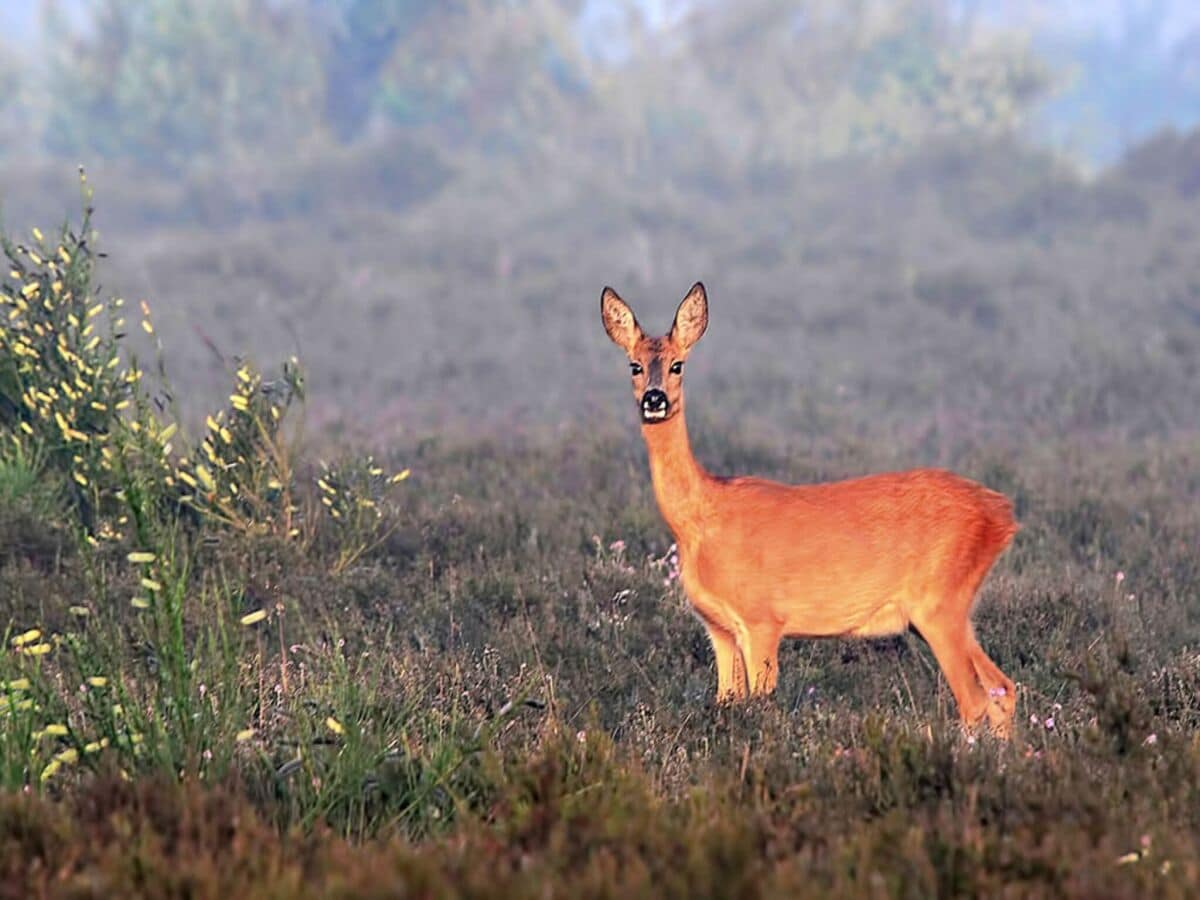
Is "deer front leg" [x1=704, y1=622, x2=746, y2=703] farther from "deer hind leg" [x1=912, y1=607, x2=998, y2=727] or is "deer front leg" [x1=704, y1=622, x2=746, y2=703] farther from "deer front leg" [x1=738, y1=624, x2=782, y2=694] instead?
"deer hind leg" [x1=912, y1=607, x2=998, y2=727]

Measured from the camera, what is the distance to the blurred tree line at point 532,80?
4272 centimetres

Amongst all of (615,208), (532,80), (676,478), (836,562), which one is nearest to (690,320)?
(676,478)

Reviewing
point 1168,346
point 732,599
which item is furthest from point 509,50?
point 732,599

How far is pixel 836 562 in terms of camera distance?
6.55m

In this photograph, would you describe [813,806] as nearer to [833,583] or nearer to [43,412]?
[833,583]

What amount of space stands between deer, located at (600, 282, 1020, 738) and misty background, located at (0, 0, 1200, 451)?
3071 mm

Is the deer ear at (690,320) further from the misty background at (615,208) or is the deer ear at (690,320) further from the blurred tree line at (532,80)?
the blurred tree line at (532,80)

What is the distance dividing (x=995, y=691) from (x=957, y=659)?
0.72 feet

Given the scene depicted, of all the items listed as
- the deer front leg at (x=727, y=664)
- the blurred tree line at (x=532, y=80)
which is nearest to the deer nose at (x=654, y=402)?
the deer front leg at (x=727, y=664)

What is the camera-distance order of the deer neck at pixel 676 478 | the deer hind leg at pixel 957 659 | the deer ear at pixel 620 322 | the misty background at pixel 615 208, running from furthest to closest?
1. the misty background at pixel 615 208
2. the deer ear at pixel 620 322
3. the deer neck at pixel 676 478
4. the deer hind leg at pixel 957 659

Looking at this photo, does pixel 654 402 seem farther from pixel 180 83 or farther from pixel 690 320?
pixel 180 83

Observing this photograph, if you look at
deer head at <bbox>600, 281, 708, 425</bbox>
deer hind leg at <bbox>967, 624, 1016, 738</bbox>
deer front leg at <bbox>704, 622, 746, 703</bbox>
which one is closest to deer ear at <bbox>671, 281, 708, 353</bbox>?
deer head at <bbox>600, 281, 708, 425</bbox>

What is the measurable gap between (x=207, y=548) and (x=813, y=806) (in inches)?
214

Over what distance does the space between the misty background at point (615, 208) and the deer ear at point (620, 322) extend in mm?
2377
